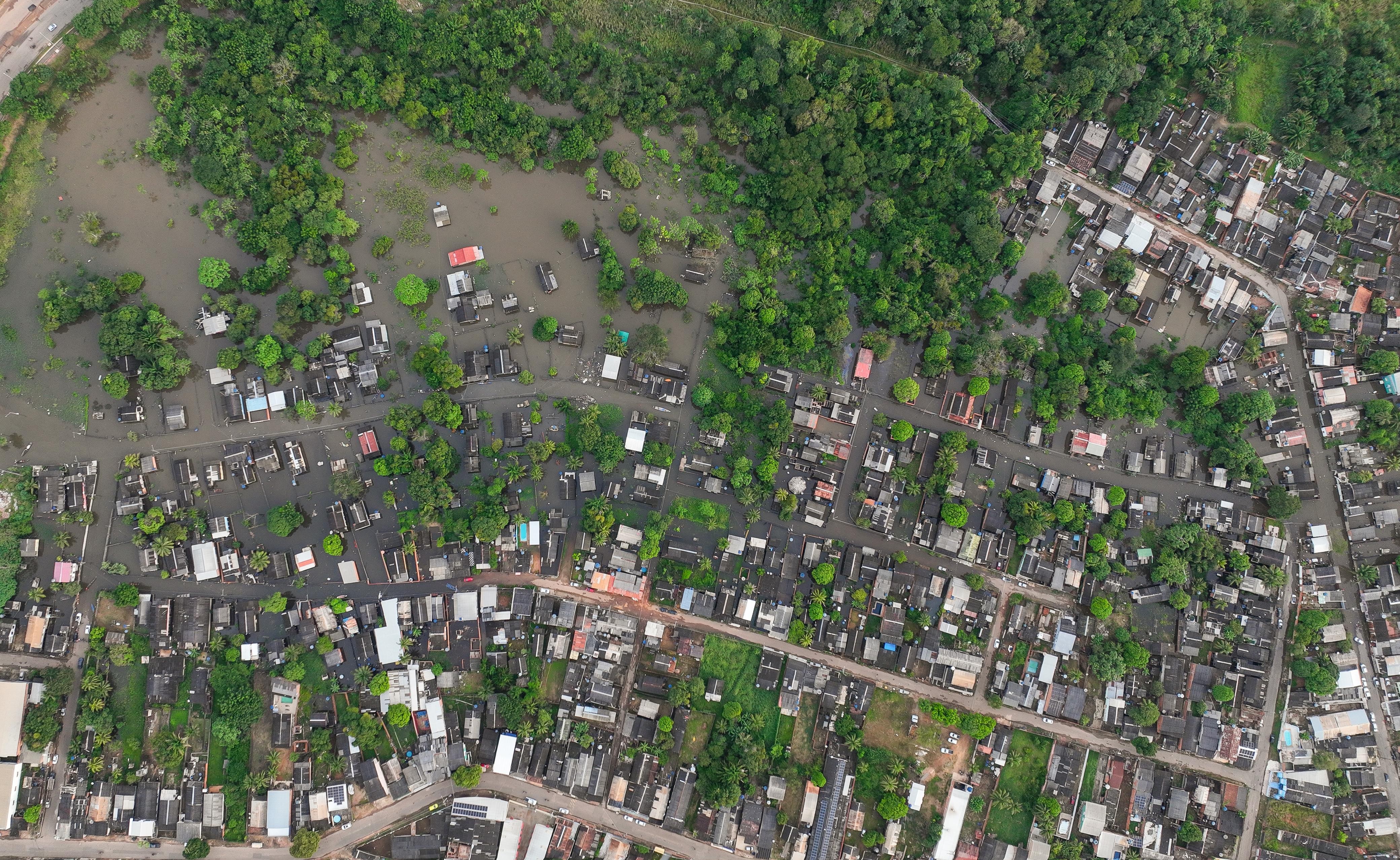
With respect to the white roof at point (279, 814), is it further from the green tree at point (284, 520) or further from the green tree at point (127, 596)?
the green tree at point (284, 520)

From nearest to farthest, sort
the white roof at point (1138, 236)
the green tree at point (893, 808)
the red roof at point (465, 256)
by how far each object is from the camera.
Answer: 1. the green tree at point (893, 808)
2. the red roof at point (465, 256)
3. the white roof at point (1138, 236)

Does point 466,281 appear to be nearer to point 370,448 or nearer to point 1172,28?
point 370,448

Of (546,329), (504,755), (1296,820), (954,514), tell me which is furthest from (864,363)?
(1296,820)

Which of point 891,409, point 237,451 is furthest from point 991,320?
point 237,451

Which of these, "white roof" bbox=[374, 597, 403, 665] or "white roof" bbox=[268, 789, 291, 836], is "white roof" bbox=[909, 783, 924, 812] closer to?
"white roof" bbox=[374, 597, 403, 665]

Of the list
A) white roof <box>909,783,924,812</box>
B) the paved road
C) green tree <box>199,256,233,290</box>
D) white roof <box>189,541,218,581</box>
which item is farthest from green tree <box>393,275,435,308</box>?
white roof <box>909,783,924,812</box>

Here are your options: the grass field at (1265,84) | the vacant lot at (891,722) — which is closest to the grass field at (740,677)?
the vacant lot at (891,722)
